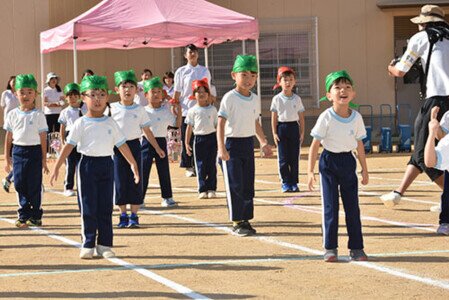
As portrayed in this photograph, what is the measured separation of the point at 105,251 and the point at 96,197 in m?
0.51

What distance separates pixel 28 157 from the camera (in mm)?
12695

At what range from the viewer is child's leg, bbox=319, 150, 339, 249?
9.52 meters

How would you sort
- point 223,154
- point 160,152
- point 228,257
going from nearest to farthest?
1. point 228,257
2. point 223,154
3. point 160,152

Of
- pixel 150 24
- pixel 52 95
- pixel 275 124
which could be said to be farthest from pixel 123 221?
pixel 52 95

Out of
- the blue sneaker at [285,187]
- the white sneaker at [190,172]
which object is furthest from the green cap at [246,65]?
the white sneaker at [190,172]

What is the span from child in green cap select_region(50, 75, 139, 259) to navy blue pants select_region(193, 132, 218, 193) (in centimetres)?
525

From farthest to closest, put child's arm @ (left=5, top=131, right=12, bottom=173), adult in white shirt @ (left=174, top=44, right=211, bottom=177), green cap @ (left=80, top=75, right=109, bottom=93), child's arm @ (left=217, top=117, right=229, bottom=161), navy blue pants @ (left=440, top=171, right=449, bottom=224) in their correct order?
adult in white shirt @ (left=174, top=44, right=211, bottom=177), child's arm @ (left=5, top=131, right=12, bottom=173), child's arm @ (left=217, top=117, right=229, bottom=161), navy blue pants @ (left=440, top=171, right=449, bottom=224), green cap @ (left=80, top=75, right=109, bottom=93)

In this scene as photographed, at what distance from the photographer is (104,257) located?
33.1ft

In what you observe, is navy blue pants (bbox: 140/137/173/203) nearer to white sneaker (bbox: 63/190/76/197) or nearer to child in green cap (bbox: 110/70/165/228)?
child in green cap (bbox: 110/70/165/228)

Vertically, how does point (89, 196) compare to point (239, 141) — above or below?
below

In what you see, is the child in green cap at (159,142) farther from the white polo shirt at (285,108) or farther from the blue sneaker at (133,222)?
the white polo shirt at (285,108)

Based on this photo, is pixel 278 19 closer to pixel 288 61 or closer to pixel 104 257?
pixel 288 61

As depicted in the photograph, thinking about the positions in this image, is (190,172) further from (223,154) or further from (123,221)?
(223,154)

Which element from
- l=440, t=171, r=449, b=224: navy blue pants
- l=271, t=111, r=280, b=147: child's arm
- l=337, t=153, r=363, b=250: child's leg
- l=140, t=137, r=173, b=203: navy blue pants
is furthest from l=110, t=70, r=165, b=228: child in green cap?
l=271, t=111, r=280, b=147: child's arm
